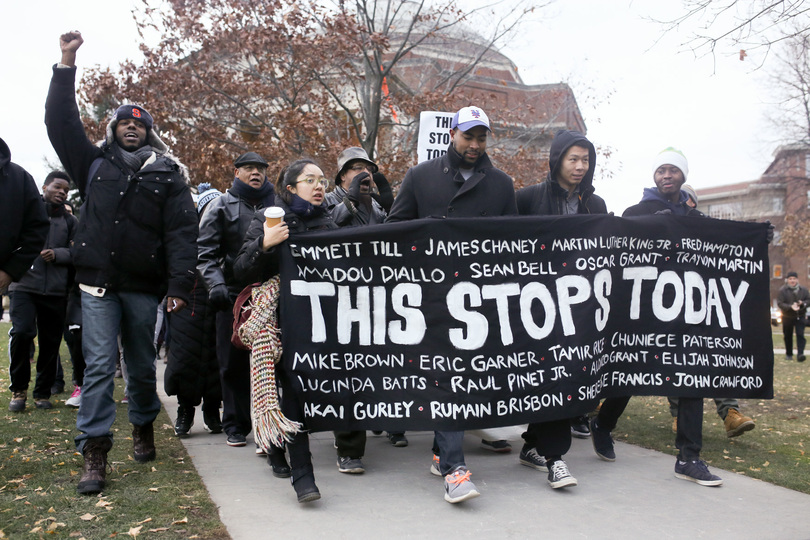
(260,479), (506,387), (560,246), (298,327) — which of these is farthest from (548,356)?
(260,479)

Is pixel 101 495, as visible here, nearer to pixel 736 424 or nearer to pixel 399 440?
pixel 399 440

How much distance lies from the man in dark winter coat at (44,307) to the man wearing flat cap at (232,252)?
2139mm

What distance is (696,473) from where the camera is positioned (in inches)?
168

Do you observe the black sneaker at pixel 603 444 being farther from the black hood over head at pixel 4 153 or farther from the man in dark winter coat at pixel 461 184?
the black hood over head at pixel 4 153

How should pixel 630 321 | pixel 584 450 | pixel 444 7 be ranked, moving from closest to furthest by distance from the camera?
pixel 630 321, pixel 584 450, pixel 444 7

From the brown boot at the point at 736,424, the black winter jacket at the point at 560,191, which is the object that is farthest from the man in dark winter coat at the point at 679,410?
the brown boot at the point at 736,424

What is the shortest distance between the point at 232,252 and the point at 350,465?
1.83 meters

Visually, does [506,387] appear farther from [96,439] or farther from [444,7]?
[444,7]

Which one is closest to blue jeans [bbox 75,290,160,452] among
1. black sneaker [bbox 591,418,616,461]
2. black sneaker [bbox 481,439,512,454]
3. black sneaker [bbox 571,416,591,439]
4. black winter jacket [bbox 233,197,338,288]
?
black winter jacket [bbox 233,197,338,288]

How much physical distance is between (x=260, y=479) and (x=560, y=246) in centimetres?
230

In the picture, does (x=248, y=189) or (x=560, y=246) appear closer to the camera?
(x=560, y=246)

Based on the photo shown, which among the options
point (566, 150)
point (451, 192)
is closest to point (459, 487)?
point (451, 192)

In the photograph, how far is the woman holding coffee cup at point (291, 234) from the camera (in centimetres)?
377

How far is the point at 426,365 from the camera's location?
3.99 metres
